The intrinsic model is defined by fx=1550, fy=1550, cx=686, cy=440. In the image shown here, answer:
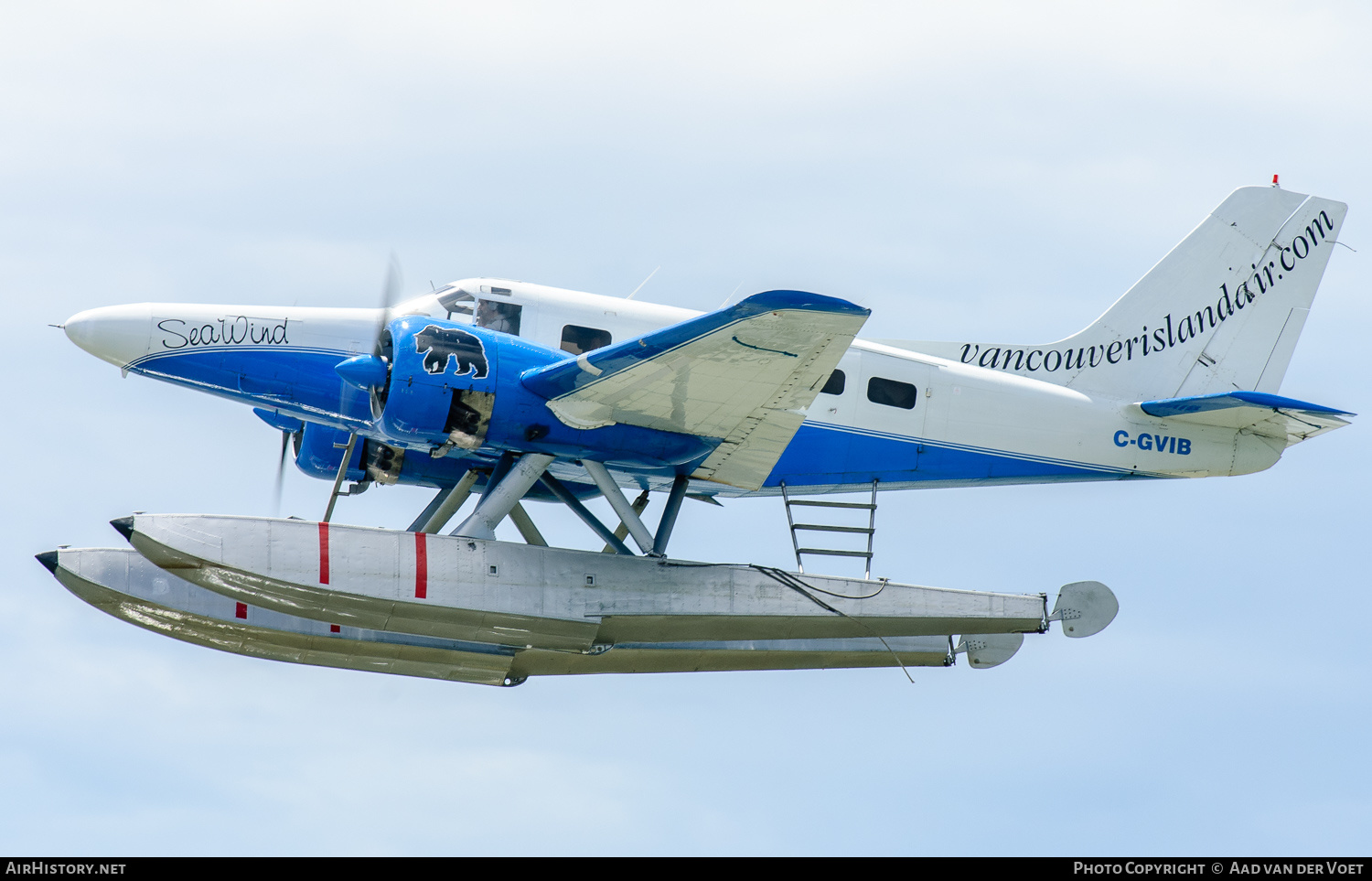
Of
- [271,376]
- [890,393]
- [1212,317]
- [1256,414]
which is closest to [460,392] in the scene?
[271,376]

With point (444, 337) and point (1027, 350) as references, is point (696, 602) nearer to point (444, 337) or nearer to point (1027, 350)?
point (444, 337)

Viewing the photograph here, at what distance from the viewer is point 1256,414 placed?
17312mm

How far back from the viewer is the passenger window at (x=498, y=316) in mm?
16188

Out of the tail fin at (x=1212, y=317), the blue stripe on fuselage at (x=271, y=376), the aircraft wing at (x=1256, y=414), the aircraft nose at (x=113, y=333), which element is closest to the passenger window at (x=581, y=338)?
the blue stripe on fuselage at (x=271, y=376)

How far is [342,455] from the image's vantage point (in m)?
18.5

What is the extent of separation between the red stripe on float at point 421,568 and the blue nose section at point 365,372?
5.12ft

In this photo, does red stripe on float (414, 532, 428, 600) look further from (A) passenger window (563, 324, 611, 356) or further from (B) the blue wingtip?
(B) the blue wingtip

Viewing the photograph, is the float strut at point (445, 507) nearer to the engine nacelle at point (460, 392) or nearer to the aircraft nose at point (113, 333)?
the engine nacelle at point (460, 392)

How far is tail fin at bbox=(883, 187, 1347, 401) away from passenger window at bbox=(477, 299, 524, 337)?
4795mm

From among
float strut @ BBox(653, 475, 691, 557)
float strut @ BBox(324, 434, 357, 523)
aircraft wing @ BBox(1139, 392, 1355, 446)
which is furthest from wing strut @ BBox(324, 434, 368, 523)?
aircraft wing @ BBox(1139, 392, 1355, 446)

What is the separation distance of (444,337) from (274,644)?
171 inches
